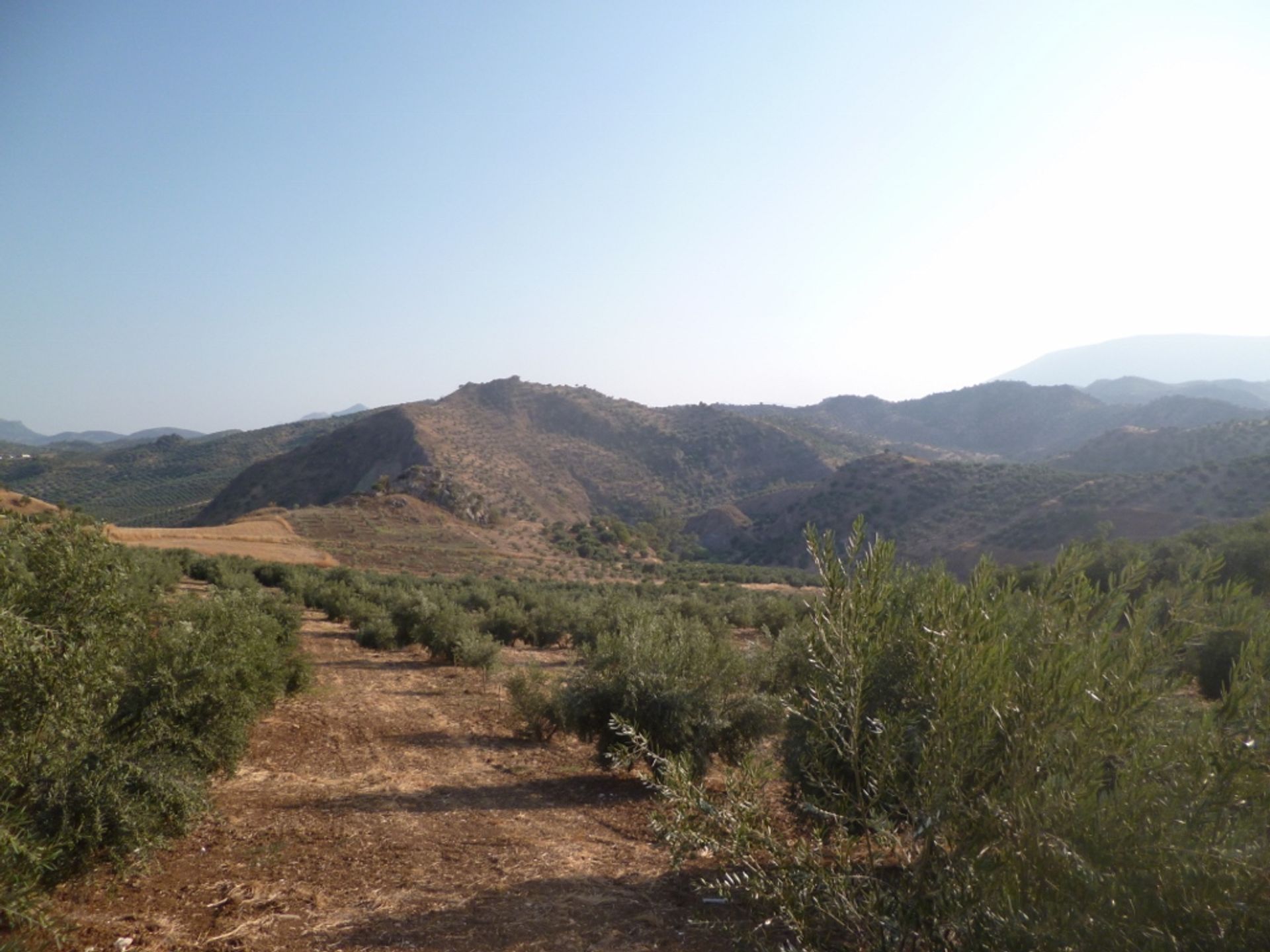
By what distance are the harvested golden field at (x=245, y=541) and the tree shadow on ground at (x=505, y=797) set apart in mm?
29999

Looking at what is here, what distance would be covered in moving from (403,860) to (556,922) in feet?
6.33

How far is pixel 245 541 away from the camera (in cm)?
4291

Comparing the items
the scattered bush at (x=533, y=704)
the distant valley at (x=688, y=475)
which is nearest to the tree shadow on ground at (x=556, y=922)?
the scattered bush at (x=533, y=704)

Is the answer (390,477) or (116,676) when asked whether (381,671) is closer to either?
(116,676)

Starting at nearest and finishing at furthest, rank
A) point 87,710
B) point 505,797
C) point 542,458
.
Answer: point 87,710
point 505,797
point 542,458

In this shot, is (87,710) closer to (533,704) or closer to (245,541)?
(533,704)

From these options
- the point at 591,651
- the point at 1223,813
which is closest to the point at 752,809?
the point at 1223,813

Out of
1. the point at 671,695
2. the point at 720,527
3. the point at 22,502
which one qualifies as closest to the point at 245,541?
the point at 22,502

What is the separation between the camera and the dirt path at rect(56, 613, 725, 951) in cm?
525

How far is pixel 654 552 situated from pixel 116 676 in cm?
6143

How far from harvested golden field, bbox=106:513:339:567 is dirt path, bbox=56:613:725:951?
93.5 ft

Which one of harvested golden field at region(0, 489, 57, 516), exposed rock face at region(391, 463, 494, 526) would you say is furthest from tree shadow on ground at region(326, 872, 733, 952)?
exposed rock face at region(391, 463, 494, 526)

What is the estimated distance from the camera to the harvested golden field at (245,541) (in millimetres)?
36688

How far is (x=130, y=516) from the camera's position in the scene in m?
72.3
